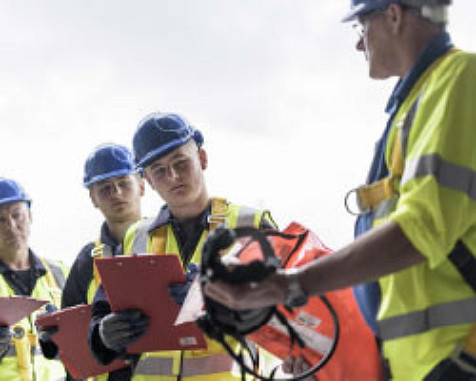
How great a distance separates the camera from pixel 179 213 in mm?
4012

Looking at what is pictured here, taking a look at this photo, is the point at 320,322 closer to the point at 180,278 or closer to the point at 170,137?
the point at 180,278

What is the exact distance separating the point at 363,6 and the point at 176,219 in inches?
78.6

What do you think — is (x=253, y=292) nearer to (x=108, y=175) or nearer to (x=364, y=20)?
(x=364, y=20)

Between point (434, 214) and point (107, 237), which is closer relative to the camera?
point (434, 214)

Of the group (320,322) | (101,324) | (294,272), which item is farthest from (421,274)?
(101,324)

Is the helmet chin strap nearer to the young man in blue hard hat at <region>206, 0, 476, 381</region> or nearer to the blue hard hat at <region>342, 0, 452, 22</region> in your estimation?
the young man in blue hard hat at <region>206, 0, 476, 381</region>

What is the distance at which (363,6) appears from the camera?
8.00ft

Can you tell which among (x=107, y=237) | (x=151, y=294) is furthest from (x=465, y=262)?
(x=107, y=237)

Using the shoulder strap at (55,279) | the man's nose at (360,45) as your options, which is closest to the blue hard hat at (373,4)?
the man's nose at (360,45)

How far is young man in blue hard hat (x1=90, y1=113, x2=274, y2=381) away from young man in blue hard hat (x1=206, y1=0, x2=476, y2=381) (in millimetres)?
1349

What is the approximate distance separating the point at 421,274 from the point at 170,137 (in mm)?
2096

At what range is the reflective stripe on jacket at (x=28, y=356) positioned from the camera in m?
5.70

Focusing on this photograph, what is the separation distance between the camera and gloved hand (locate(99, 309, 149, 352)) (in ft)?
11.1

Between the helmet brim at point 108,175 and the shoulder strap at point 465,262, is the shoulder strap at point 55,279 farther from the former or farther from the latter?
the shoulder strap at point 465,262
